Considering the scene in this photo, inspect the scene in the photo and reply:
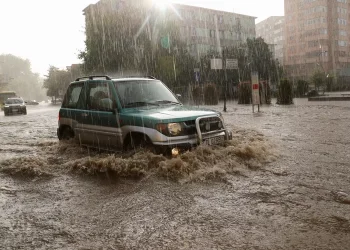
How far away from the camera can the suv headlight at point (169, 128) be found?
5.79 metres

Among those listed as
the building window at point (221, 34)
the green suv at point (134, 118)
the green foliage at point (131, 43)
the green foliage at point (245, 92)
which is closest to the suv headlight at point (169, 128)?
the green suv at point (134, 118)

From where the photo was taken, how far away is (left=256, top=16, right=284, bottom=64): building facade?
119912 millimetres

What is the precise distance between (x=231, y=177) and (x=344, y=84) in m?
50.0

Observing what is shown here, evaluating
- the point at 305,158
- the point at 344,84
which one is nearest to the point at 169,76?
the point at 344,84

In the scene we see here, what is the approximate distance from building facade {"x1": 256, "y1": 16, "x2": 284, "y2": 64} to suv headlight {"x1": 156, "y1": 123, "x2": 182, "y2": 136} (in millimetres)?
113825

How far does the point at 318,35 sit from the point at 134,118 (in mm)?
97475

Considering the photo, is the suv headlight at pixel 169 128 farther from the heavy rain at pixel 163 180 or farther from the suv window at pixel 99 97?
the suv window at pixel 99 97

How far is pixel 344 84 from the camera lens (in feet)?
163

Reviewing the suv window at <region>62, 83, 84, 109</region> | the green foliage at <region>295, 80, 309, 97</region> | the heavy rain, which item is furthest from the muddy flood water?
the green foliage at <region>295, 80, 309, 97</region>

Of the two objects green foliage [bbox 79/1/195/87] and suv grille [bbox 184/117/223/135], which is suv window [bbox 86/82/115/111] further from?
green foliage [bbox 79/1/195/87]

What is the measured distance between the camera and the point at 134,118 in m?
6.14

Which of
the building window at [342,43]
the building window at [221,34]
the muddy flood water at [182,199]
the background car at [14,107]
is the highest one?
the building window at [221,34]

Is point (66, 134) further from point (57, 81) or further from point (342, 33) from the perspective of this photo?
point (342, 33)

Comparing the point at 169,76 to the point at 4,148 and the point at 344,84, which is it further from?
the point at 4,148
